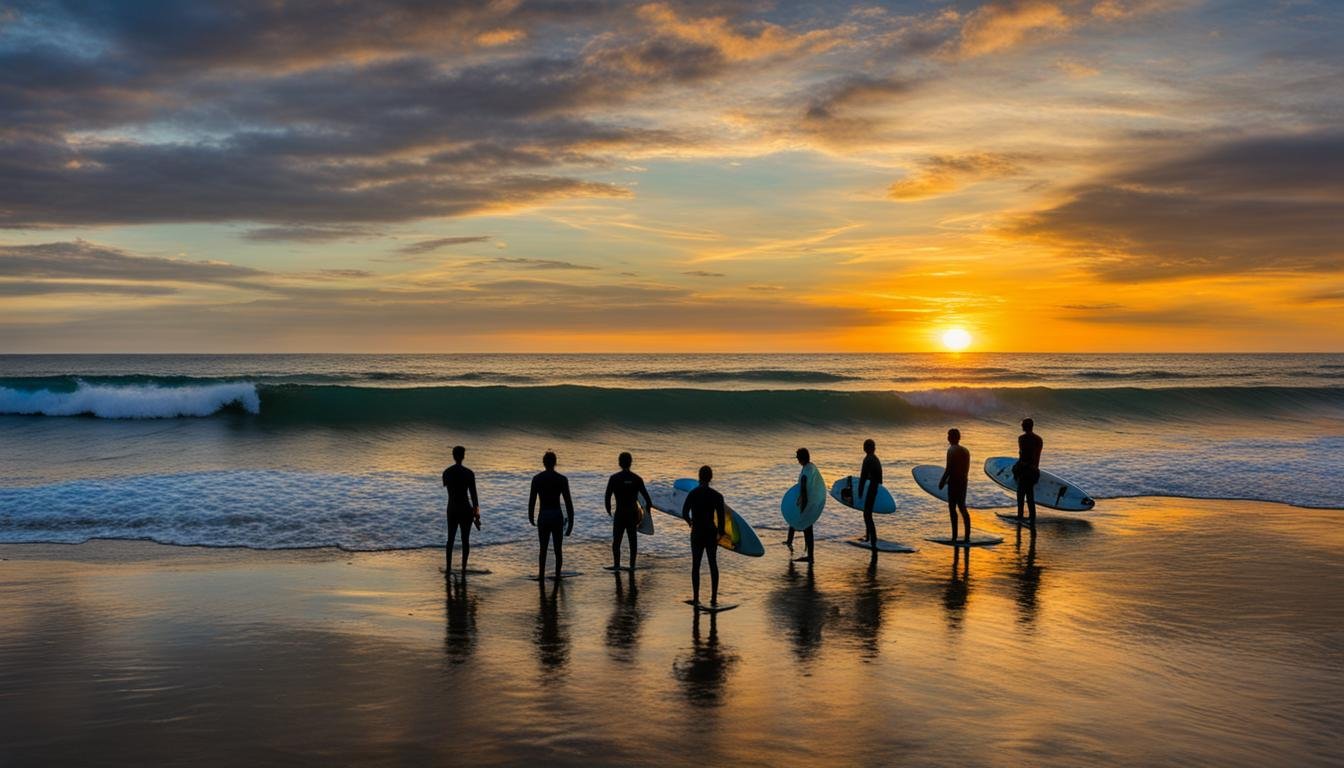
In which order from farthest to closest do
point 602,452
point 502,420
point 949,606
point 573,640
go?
point 502,420 < point 602,452 < point 949,606 < point 573,640

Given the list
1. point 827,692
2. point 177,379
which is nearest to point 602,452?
point 827,692

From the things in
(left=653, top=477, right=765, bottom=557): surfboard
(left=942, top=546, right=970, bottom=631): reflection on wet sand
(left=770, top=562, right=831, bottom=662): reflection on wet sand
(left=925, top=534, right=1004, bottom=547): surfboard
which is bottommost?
(left=770, top=562, right=831, bottom=662): reflection on wet sand

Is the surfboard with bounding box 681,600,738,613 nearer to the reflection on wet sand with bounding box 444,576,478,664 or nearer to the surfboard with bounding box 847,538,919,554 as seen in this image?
the reflection on wet sand with bounding box 444,576,478,664

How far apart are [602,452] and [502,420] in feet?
28.0

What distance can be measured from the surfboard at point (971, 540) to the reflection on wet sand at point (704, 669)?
5867 mm

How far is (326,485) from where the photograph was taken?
16.4 metres

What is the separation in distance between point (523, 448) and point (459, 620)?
1707 cm

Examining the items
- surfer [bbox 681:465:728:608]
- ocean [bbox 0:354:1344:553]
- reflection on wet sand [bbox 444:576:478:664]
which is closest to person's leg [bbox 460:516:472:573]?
reflection on wet sand [bbox 444:576:478:664]

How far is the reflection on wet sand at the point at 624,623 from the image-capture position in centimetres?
830

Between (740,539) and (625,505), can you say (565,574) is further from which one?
(740,539)

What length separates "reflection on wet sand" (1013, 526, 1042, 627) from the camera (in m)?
9.59

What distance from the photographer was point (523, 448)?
1032 inches

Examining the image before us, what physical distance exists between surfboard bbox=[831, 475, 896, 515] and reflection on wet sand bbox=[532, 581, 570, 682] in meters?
6.19

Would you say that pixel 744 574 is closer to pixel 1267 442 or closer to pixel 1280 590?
pixel 1280 590
